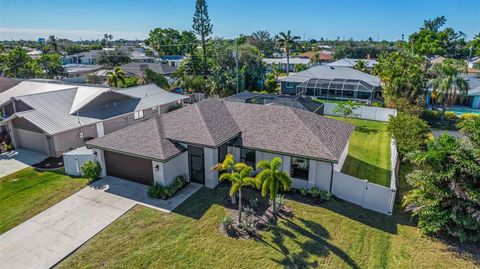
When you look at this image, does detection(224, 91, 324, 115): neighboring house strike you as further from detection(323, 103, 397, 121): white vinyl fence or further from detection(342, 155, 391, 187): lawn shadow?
detection(342, 155, 391, 187): lawn shadow

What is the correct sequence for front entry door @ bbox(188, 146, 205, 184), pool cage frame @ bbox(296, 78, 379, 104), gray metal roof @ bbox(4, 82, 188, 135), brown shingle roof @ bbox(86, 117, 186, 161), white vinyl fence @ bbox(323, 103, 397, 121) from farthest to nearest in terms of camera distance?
pool cage frame @ bbox(296, 78, 379, 104), white vinyl fence @ bbox(323, 103, 397, 121), gray metal roof @ bbox(4, 82, 188, 135), front entry door @ bbox(188, 146, 205, 184), brown shingle roof @ bbox(86, 117, 186, 161)

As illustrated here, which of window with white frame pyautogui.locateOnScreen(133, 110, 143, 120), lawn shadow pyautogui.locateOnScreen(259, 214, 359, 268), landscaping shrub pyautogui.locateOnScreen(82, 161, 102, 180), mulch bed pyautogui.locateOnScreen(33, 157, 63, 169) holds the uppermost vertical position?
window with white frame pyautogui.locateOnScreen(133, 110, 143, 120)

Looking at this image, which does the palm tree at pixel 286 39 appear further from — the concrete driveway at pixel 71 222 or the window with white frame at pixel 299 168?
the concrete driveway at pixel 71 222

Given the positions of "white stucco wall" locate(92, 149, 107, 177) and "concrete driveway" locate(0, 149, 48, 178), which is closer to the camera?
"white stucco wall" locate(92, 149, 107, 177)

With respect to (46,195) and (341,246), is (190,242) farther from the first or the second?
(46,195)

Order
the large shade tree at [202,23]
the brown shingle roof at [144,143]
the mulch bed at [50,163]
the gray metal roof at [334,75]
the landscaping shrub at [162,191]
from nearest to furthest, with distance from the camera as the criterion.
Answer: the landscaping shrub at [162,191]
the brown shingle roof at [144,143]
the mulch bed at [50,163]
the gray metal roof at [334,75]
the large shade tree at [202,23]

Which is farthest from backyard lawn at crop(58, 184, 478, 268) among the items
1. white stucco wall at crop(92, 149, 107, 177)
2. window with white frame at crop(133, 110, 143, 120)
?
window with white frame at crop(133, 110, 143, 120)

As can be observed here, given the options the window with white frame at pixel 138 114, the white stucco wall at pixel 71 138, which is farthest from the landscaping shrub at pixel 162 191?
the window with white frame at pixel 138 114

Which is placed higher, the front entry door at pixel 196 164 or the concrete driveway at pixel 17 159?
the front entry door at pixel 196 164
